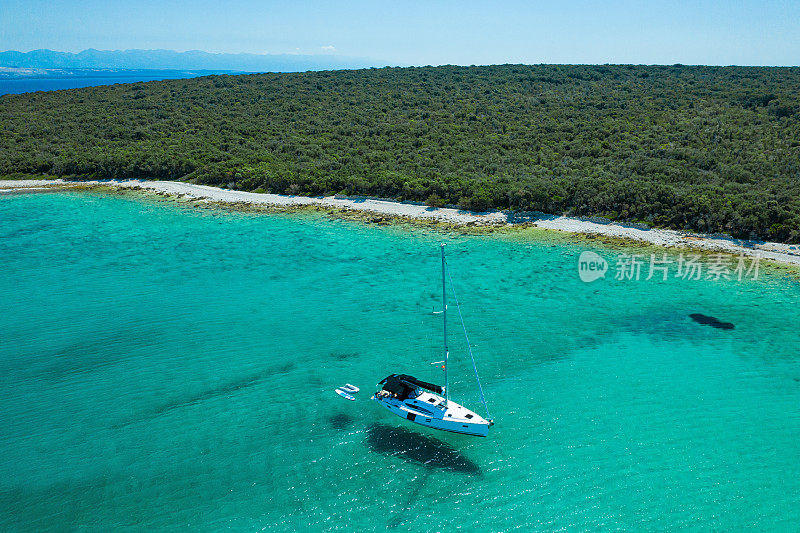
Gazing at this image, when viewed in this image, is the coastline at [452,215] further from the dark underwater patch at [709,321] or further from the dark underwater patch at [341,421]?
the dark underwater patch at [341,421]

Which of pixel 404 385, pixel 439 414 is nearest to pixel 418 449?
pixel 439 414

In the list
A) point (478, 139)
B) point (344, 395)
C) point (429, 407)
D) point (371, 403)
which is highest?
point (478, 139)

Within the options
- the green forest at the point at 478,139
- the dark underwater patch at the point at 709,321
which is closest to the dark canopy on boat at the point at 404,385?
the dark underwater patch at the point at 709,321

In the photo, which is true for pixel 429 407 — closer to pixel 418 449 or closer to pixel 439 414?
pixel 439 414

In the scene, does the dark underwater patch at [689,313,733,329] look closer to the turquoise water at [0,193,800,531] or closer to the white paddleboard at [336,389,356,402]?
the turquoise water at [0,193,800,531]

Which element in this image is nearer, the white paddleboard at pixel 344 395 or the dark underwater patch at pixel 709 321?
the white paddleboard at pixel 344 395

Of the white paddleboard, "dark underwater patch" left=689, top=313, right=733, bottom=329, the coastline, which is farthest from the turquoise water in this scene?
the coastline
